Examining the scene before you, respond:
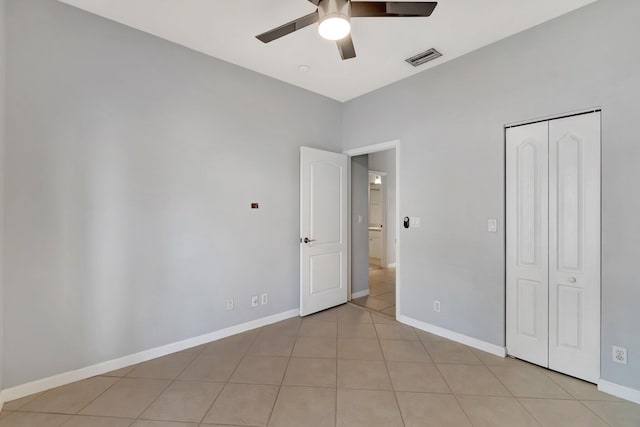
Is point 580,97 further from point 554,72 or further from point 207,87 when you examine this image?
point 207,87

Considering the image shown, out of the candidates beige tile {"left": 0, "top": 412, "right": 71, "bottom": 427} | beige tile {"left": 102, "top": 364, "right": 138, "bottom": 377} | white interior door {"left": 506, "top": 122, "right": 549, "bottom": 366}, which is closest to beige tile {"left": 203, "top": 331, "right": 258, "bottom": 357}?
beige tile {"left": 102, "top": 364, "right": 138, "bottom": 377}

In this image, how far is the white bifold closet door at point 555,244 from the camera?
2.18 metres

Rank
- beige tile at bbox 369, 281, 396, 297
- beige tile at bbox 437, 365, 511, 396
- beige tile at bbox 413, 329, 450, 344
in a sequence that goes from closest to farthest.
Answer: beige tile at bbox 437, 365, 511, 396 → beige tile at bbox 413, 329, 450, 344 → beige tile at bbox 369, 281, 396, 297

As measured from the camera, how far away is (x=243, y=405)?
6.48ft

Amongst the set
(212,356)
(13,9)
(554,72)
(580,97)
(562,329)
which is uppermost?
(13,9)

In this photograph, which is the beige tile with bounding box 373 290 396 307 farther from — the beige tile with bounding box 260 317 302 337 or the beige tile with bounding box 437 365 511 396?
the beige tile with bounding box 437 365 511 396

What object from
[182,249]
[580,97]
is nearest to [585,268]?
[580,97]

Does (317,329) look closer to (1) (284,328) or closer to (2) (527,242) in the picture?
(1) (284,328)

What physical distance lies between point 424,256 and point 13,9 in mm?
4089

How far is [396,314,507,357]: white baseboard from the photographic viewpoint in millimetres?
2672

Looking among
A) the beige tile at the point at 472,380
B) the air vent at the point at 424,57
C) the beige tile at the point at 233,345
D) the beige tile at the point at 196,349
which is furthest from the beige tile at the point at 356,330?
the air vent at the point at 424,57

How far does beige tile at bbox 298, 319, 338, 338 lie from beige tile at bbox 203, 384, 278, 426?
39.3 inches

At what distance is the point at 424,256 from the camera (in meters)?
3.24

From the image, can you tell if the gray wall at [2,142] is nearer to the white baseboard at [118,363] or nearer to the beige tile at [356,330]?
the white baseboard at [118,363]
